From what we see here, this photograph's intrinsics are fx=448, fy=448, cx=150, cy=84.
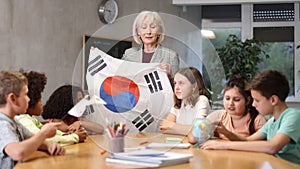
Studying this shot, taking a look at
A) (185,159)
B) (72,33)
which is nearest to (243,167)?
(185,159)

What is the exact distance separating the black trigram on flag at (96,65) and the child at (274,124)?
667mm

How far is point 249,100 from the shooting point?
2588 mm

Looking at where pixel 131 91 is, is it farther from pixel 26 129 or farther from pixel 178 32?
pixel 26 129

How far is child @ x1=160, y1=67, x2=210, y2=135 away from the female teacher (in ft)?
0.15

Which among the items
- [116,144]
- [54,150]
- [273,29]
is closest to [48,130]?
[54,150]

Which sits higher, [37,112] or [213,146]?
[37,112]

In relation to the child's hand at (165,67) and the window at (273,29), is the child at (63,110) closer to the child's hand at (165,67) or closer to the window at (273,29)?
the child's hand at (165,67)

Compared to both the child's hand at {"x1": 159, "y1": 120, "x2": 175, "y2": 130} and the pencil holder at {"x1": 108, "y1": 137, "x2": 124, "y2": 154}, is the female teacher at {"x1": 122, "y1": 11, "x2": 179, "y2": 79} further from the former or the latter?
the pencil holder at {"x1": 108, "y1": 137, "x2": 124, "y2": 154}

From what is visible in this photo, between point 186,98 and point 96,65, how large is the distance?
1.21 ft

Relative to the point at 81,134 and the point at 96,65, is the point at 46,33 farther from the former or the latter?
the point at 96,65

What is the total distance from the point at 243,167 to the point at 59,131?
3.69 feet

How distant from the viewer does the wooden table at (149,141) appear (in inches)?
64.1

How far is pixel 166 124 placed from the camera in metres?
1.71

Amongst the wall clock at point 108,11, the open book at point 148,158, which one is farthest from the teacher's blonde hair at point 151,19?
the wall clock at point 108,11
